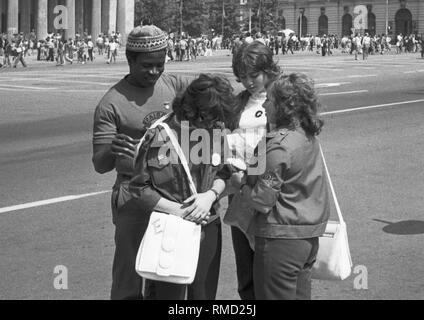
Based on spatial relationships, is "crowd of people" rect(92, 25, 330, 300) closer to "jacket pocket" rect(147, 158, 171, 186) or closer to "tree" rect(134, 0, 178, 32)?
"jacket pocket" rect(147, 158, 171, 186)

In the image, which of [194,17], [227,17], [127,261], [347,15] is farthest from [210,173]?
[347,15]

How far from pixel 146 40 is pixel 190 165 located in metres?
0.71

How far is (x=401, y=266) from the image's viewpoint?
6559 millimetres

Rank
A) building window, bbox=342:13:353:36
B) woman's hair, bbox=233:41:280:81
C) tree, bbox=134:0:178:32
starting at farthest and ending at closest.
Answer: building window, bbox=342:13:353:36 < tree, bbox=134:0:178:32 < woman's hair, bbox=233:41:280:81

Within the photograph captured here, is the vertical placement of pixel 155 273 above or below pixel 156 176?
below

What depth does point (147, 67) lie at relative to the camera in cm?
424

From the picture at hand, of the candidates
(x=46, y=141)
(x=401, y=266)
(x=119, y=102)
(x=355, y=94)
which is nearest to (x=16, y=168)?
(x=46, y=141)

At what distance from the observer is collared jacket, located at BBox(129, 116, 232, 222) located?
3.97 m

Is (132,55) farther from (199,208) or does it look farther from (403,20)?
(403,20)

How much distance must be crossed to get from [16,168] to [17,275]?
531 centimetres

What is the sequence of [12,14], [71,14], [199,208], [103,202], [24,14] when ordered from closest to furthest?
1. [199,208]
2. [103,202]
3. [12,14]
4. [71,14]
5. [24,14]

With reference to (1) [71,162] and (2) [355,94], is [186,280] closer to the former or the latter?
(1) [71,162]

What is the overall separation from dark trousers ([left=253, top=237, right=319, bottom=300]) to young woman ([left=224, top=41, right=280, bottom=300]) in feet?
1.04

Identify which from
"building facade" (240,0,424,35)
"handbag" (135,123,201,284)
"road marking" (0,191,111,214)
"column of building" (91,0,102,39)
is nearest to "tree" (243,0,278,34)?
"building facade" (240,0,424,35)
